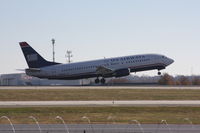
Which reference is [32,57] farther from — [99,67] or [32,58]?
[99,67]

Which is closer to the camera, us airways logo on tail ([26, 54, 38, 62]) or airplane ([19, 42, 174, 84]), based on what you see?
airplane ([19, 42, 174, 84])

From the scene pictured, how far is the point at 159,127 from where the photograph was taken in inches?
901

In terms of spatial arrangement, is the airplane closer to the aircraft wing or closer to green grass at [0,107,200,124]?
the aircraft wing

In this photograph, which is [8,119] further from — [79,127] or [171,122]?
[171,122]

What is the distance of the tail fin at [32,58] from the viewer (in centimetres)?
7956

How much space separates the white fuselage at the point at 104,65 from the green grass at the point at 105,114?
42539mm

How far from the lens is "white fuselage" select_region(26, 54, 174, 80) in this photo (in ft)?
252

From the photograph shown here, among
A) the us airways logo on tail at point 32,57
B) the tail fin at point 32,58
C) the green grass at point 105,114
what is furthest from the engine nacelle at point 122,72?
the green grass at point 105,114

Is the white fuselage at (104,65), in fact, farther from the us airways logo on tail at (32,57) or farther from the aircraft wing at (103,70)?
the us airways logo on tail at (32,57)

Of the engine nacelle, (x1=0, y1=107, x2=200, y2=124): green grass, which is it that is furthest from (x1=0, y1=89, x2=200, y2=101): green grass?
the engine nacelle

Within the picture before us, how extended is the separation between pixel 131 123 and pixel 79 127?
11.4ft

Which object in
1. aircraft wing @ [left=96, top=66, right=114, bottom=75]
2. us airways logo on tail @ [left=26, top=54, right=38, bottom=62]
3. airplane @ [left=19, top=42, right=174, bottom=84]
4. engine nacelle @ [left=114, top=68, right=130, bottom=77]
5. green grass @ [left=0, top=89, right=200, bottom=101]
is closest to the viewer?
green grass @ [left=0, top=89, right=200, bottom=101]

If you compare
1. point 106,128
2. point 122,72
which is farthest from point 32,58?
point 106,128

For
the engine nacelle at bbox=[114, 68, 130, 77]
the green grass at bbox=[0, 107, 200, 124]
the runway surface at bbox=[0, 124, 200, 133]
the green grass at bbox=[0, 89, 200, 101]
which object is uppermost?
the engine nacelle at bbox=[114, 68, 130, 77]
